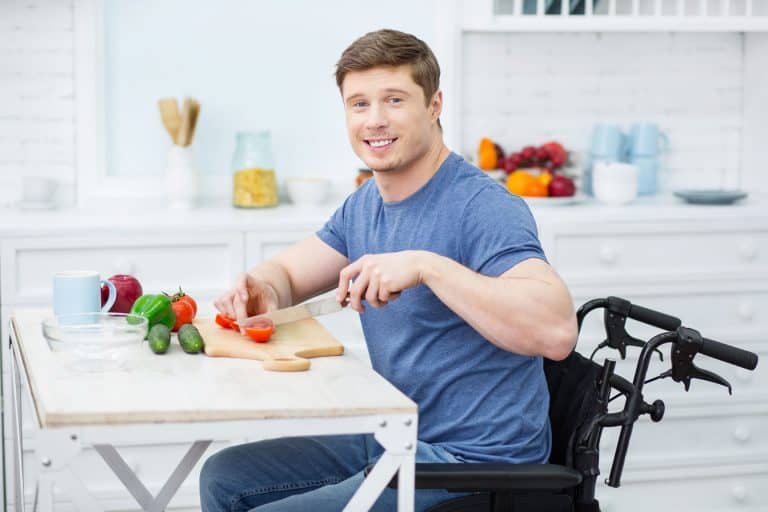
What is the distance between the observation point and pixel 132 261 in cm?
344

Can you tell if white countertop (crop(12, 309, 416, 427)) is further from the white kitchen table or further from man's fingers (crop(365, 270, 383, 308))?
man's fingers (crop(365, 270, 383, 308))

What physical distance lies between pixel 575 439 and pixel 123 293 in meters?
0.95

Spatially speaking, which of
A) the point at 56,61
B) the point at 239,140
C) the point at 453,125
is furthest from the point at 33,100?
the point at 453,125

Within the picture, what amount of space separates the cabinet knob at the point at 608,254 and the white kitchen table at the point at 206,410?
6.18 ft

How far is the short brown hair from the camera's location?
2.16 meters

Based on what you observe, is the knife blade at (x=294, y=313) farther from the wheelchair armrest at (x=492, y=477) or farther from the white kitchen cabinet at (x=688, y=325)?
the white kitchen cabinet at (x=688, y=325)

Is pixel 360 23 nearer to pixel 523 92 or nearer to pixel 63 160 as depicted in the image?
pixel 523 92

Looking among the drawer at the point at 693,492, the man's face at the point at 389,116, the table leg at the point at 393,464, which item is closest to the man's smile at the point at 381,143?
the man's face at the point at 389,116

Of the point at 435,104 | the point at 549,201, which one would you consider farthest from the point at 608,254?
the point at 435,104

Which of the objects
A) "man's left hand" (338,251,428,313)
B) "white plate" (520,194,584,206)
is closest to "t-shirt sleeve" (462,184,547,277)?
"man's left hand" (338,251,428,313)

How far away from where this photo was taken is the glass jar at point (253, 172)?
3812 millimetres

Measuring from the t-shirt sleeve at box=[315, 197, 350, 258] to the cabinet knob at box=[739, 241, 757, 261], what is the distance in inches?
71.1

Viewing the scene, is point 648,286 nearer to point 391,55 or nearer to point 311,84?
point 311,84

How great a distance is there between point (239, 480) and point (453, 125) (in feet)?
6.90
